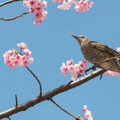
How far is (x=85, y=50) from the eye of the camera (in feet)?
18.1

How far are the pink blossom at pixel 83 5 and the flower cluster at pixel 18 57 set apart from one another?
219 cm

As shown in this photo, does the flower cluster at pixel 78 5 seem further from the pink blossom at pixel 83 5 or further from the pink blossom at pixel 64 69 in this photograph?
the pink blossom at pixel 64 69

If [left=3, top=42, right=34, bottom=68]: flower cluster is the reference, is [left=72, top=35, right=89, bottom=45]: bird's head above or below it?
above

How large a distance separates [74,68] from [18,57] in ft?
3.07

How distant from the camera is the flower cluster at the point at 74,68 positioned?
4.00 metres

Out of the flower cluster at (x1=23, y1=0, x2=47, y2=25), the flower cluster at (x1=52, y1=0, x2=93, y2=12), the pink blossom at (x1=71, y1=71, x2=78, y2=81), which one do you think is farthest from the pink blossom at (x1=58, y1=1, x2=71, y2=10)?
the pink blossom at (x1=71, y1=71, x2=78, y2=81)

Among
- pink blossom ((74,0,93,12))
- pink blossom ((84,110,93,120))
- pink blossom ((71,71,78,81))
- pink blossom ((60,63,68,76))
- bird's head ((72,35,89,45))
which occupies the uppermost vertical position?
pink blossom ((74,0,93,12))

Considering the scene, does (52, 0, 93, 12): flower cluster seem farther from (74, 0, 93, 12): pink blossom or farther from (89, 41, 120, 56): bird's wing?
(89, 41, 120, 56): bird's wing

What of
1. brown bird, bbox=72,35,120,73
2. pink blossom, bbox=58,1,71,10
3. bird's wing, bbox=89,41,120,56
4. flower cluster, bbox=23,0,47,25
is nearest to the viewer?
flower cluster, bbox=23,0,47,25

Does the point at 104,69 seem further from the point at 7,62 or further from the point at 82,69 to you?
the point at 7,62

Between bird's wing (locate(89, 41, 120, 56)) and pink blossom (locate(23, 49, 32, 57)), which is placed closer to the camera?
pink blossom (locate(23, 49, 32, 57))

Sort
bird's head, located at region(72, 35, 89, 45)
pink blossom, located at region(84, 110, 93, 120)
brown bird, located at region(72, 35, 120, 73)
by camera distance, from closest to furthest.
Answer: pink blossom, located at region(84, 110, 93, 120) → brown bird, located at region(72, 35, 120, 73) → bird's head, located at region(72, 35, 89, 45)

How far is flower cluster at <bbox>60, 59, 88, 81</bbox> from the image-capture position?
3998 millimetres

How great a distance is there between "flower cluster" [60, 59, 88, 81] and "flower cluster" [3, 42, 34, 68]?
0.68m
